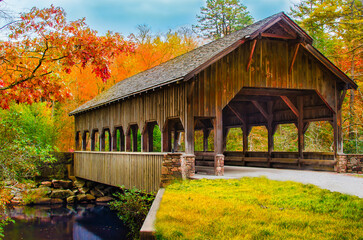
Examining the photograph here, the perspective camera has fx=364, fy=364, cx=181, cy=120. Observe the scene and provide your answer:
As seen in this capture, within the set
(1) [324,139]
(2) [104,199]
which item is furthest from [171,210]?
(1) [324,139]

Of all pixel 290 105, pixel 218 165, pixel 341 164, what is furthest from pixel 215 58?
pixel 341 164

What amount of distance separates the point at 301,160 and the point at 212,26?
23.4 m

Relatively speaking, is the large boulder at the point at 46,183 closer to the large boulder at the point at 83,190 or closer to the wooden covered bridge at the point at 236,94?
the large boulder at the point at 83,190

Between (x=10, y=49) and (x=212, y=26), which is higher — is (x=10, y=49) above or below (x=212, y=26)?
below

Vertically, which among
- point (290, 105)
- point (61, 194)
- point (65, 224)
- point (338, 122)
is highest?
point (290, 105)

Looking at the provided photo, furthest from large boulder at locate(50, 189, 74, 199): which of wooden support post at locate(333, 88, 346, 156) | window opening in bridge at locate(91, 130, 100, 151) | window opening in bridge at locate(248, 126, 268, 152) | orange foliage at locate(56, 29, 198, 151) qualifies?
wooden support post at locate(333, 88, 346, 156)

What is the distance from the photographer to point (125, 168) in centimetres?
1406

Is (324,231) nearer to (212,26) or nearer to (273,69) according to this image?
(273,69)

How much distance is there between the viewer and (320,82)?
1484cm

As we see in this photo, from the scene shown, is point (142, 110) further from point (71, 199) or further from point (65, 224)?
point (71, 199)

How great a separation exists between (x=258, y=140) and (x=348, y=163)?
49.3 ft

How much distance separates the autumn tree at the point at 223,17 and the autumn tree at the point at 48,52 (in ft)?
94.3

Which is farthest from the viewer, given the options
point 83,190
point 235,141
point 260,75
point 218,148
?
point 235,141

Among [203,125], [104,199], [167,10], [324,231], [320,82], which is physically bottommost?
[104,199]
